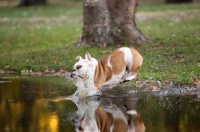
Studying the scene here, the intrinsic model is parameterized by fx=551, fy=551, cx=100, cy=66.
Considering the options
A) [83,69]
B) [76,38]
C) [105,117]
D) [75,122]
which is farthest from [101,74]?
[76,38]

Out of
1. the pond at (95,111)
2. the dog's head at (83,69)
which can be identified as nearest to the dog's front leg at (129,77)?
the pond at (95,111)

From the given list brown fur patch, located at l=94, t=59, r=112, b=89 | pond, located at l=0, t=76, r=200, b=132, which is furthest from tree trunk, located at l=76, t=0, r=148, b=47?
brown fur patch, located at l=94, t=59, r=112, b=89

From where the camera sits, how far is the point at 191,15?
24969 mm

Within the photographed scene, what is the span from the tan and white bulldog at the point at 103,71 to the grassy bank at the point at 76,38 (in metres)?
0.99

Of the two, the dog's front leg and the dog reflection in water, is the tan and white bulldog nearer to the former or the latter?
the dog's front leg

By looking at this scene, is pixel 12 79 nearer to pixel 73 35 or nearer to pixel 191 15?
pixel 73 35

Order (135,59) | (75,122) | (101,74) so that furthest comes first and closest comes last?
1. (135,59)
2. (101,74)
3. (75,122)

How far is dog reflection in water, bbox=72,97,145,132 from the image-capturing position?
8.24 metres

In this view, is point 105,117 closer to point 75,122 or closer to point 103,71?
point 75,122

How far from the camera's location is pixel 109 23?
658 inches

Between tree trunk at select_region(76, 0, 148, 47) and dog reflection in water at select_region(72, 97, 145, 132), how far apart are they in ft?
20.4

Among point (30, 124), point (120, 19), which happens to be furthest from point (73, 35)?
point (30, 124)

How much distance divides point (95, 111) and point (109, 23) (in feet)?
24.5

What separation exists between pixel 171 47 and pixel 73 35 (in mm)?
5347
